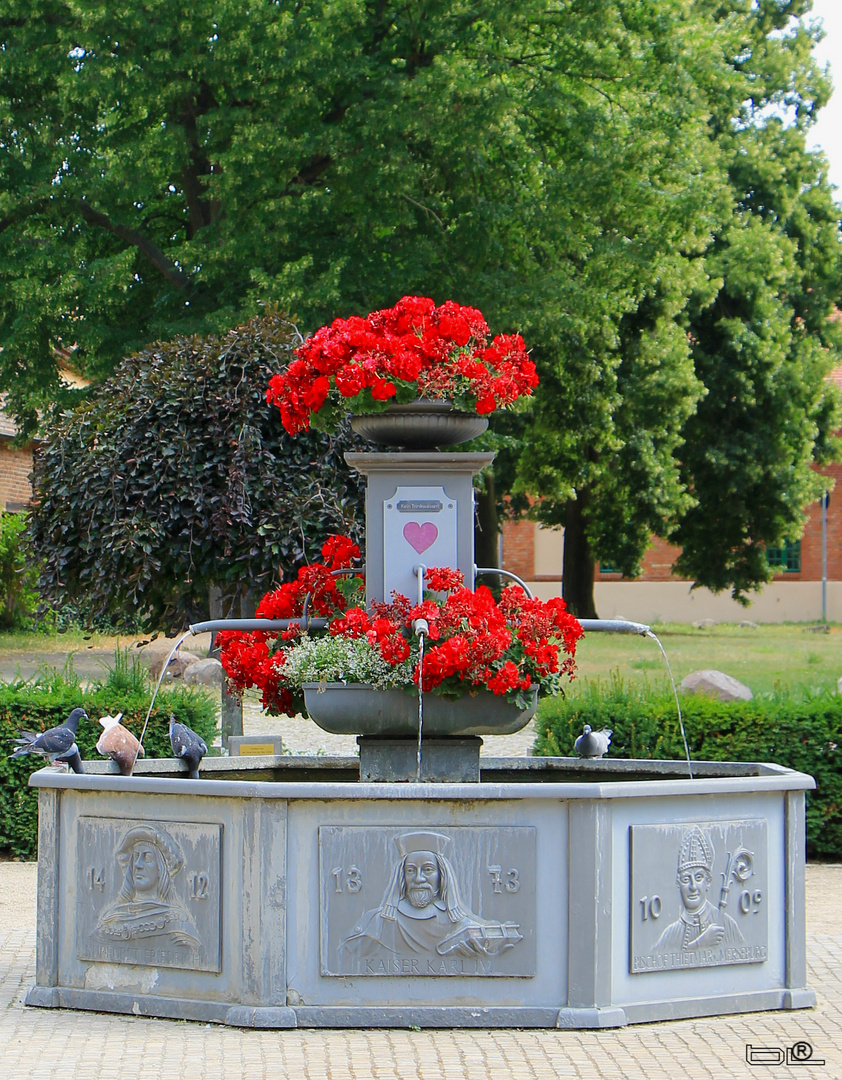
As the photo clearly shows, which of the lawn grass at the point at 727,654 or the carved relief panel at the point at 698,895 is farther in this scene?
the lawn grass at the point at 727,654

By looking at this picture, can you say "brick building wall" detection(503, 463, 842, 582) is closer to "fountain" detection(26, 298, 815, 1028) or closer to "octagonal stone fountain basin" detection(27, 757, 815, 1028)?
"fountain" detection(26, 298, 815, 1028)

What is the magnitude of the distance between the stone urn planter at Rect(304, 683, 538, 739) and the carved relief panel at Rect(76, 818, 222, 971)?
866 mm

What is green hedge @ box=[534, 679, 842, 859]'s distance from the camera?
9742 millimetres

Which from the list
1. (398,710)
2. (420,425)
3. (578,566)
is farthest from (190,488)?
(578,566)

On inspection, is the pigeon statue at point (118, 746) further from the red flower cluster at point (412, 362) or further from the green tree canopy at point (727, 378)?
the green tree canopy at point (727, 378)

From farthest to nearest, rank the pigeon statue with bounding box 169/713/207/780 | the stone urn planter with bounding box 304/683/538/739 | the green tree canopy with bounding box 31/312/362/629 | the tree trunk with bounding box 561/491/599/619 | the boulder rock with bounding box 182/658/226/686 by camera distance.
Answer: the tree trunk with bounding box 561/491/599/619, the boulder rock with bounding box 182/658/226/686, the green tree canopy with bounding box 31/312/362/629, the pigeon statue with bounding box 169/713/207/780, the stone urn planter with bounding box 304/683/538/739

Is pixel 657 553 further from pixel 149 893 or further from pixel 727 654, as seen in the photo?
pixel 149 893

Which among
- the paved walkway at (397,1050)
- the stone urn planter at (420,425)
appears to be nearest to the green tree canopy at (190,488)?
the stone urn planter at (420,425)

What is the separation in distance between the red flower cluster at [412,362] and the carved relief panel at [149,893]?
7.01ft

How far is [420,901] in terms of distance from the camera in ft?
17.4

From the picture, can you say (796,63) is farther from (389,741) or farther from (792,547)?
(389,741)

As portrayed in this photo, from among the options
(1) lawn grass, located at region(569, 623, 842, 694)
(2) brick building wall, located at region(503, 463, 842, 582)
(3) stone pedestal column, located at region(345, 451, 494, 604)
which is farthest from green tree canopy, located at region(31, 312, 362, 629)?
(2) brick building wall, located at region(503, 463, 842, 582)

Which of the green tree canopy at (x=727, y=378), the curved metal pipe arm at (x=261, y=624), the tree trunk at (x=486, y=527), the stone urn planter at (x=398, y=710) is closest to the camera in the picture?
the stone urn planter at (x=398, y=710)

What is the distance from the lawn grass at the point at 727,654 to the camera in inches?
801
